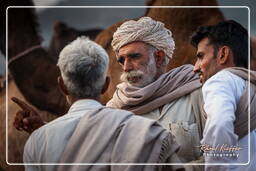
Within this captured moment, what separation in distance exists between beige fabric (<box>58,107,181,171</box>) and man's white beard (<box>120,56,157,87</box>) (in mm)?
418

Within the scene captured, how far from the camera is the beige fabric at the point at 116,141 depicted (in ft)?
12.3

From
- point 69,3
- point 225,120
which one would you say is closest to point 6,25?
point 69,3

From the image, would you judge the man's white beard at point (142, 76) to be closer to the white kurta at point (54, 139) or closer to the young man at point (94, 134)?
the young man at point (94, 134)

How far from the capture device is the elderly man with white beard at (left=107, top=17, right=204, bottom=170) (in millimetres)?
4172

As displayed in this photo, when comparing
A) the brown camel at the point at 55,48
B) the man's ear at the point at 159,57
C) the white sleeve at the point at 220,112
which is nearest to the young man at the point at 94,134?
the white sleeve at the point at 220,112

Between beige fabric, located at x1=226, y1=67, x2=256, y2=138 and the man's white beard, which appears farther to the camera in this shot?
the man's white beard

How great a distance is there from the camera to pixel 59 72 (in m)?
4.19

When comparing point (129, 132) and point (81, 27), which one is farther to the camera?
point (81, 27)

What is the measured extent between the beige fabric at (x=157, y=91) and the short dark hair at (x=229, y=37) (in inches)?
8.4

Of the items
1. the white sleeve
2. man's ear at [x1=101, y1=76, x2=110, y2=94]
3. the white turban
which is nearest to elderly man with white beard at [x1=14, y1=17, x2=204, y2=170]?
the white turban

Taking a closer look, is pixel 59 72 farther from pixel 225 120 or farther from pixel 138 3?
pixel 225 120

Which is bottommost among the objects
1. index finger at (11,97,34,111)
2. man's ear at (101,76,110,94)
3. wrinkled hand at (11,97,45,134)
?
wrinkled hand at (11,97,45,134)

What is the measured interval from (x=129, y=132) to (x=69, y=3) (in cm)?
98

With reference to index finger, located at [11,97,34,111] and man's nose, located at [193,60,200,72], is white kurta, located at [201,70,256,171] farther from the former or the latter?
index finger, located at [11,97,34,111]
